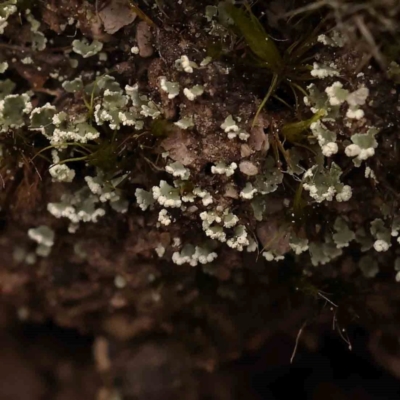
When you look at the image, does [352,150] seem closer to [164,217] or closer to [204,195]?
[204,195]

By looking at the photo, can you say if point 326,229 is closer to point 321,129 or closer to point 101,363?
point 321,129

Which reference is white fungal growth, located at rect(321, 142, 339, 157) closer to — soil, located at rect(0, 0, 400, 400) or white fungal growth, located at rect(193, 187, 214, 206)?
soil, located at rect(0, 0, 400, 400)

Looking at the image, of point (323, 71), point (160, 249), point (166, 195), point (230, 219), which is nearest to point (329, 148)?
point (323, 71)

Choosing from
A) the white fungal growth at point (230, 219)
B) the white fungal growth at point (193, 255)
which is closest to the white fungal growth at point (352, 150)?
the white fungal growth at point (230, 219)

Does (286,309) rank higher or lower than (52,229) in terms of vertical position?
lower

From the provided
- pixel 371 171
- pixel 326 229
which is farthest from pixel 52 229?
pixel 371 171

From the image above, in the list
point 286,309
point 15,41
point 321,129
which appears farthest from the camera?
point 286,309

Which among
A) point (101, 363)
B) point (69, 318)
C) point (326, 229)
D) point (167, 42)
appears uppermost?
point (167, 42)
